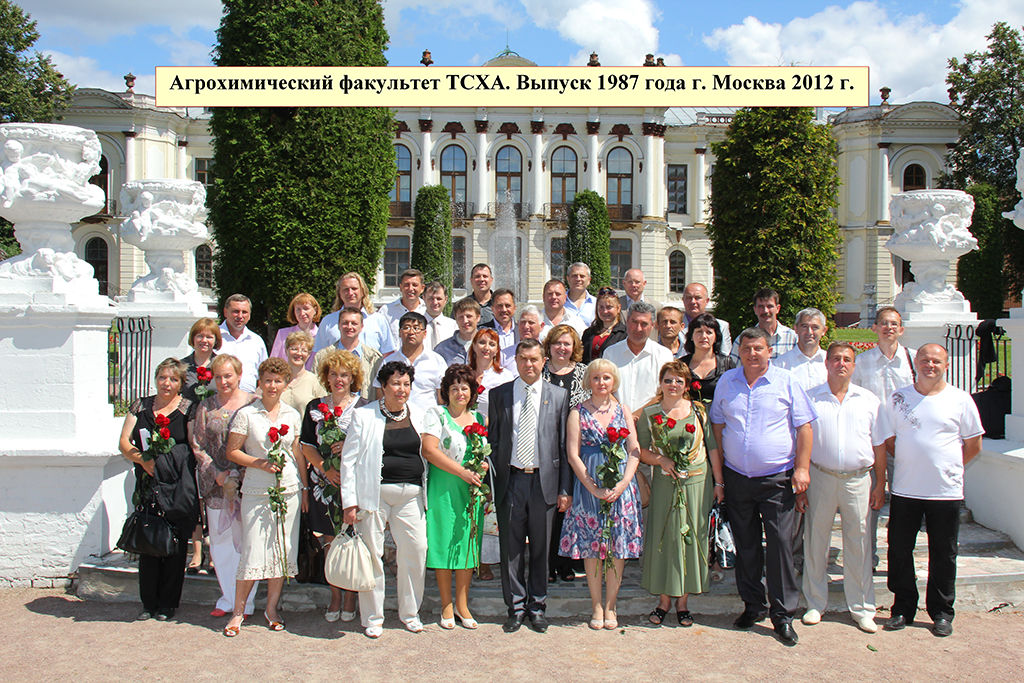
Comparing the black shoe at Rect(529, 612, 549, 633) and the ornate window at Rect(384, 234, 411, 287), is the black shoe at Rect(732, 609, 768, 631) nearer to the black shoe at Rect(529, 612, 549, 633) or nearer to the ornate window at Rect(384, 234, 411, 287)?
the black shoe at Rect(529, 612, 549, 633)

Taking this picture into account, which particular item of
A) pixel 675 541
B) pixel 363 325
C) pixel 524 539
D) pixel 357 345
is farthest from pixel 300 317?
pixel 675 541

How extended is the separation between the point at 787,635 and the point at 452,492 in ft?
6.72

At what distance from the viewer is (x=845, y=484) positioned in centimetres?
434

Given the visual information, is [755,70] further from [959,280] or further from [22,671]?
[959,280]

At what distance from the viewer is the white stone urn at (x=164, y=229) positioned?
26.5ft

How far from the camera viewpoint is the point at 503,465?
439 cm

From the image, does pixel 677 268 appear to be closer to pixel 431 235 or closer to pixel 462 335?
pixel 431 235

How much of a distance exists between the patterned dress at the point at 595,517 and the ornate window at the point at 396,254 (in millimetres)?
31098

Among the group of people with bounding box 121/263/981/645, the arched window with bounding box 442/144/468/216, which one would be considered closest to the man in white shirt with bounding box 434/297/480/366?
the group of people with bounding box 121/263/981/645

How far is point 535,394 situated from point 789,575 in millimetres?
1815

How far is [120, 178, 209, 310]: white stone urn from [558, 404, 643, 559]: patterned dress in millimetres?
5613

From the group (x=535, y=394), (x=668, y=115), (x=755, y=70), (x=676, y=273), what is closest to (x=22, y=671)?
(x=535, y=394)

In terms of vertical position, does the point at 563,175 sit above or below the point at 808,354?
above

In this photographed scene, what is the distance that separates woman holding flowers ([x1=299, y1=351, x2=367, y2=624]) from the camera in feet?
14.0
